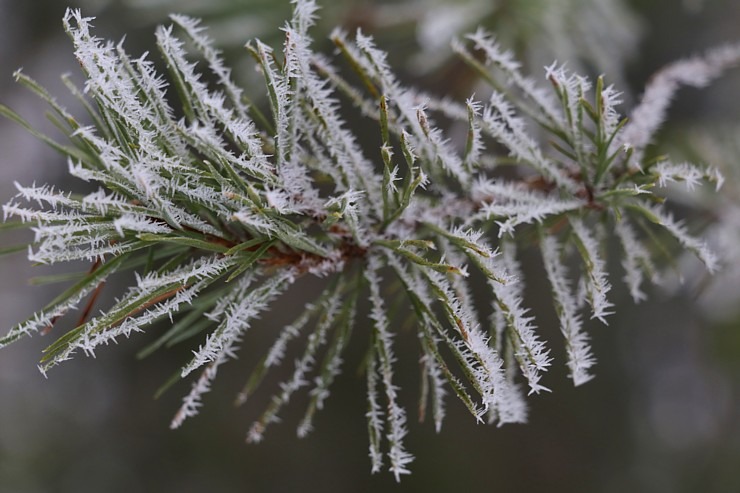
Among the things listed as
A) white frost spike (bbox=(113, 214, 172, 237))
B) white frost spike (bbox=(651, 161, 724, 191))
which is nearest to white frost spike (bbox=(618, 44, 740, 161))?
white frost spike (bbox=(651, 161, 724, 191))

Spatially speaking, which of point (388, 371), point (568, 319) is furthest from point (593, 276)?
point (388, 371)

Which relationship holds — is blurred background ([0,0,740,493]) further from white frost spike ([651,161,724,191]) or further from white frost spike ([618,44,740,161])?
white frost spike ([651,161,724,191])

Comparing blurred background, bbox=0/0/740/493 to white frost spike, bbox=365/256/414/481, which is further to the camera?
blurred background, bbox=0/0/740/493

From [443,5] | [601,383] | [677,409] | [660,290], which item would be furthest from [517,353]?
[677,409]

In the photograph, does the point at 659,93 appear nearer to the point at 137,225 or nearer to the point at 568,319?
the point at 568,319

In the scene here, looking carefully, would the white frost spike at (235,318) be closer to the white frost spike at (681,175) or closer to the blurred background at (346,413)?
the white frost spike at (681,175)

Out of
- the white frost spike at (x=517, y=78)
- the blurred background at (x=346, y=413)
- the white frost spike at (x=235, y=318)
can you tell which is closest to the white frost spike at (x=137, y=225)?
the white frost spike at (x=235, y=318)

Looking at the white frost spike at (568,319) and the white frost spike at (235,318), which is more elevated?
the white frost spike at (568,319)

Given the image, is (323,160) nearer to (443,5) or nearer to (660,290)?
(443,5)
